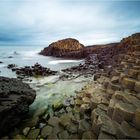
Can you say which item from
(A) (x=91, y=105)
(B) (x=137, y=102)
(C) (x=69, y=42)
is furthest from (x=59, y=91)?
(C) (x=69, y=42)

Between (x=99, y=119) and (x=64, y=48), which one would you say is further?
(x=64, y=48)

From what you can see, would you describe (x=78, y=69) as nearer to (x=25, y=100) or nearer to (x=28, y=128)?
(x=25, y=100)

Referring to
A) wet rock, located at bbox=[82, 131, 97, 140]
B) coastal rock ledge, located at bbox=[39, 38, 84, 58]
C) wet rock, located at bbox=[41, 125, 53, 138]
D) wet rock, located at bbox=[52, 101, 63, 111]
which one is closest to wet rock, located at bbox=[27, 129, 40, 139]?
wet rock, located at bbox=[41, 125, 53, 138]

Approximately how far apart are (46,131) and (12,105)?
→ 1087 millimetres

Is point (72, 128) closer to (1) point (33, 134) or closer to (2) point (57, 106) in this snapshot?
(1) point (33, 134)

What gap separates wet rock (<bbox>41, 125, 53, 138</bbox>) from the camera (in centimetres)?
390

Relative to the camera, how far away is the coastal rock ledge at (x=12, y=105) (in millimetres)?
3962

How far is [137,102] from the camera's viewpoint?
11.1 feet

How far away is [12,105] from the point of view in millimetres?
4188

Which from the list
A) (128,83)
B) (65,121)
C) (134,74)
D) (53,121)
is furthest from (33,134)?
(134,74)

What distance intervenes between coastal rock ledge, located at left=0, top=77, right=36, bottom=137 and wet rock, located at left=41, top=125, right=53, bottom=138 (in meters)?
0.78

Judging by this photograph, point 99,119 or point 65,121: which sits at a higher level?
point 99,119

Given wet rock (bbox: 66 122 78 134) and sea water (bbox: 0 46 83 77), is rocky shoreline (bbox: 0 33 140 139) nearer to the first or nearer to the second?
wet rock (bbox: 66 122 78 134)

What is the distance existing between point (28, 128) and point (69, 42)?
23.2 m
